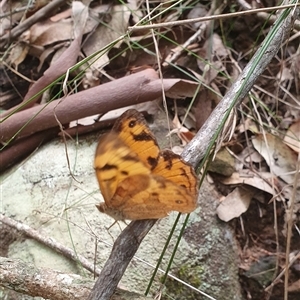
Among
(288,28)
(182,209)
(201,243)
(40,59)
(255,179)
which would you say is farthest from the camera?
(40,59)

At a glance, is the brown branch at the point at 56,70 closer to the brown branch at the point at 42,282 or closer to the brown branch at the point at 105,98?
the brown branch at the point at 105,98

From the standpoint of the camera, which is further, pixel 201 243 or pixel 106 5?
pixel 106 5

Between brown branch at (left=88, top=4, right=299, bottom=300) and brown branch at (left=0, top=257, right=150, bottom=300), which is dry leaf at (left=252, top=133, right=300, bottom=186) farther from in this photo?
brown branch at (left=0, top=257, right=150, bottom=300)

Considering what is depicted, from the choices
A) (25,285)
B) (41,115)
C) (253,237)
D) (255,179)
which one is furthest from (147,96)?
(25,285)

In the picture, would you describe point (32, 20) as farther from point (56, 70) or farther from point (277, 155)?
point (277, 155)

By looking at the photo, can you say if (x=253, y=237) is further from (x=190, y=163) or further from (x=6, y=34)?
(x=6, y=34)

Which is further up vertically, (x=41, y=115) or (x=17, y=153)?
(x=41, y=115)

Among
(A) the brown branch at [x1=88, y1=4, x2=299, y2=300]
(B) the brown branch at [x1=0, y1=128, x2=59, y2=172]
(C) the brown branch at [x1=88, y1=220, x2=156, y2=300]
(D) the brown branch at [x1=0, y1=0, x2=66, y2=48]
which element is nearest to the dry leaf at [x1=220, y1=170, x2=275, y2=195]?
(A) the brown branch at [x1=88, y1=4, x2=299, y2=300]

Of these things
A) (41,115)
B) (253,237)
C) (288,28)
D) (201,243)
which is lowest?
(253,237)
